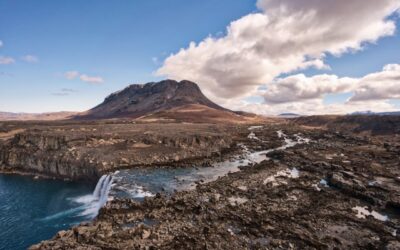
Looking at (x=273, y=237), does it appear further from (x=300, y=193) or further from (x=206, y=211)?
(x=300, y=193)

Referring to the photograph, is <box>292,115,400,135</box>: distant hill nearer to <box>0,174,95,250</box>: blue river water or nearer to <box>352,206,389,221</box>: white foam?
<box>352,206,389,221</box>: white foam

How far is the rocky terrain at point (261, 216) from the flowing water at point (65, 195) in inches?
203

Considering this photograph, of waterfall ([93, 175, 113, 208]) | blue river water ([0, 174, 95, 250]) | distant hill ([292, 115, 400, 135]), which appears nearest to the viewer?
blue river water ([0, 174, 95, 250])

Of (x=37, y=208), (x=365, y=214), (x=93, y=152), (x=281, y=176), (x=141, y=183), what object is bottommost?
(x=37, y=208)

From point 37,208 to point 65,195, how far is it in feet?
21.4

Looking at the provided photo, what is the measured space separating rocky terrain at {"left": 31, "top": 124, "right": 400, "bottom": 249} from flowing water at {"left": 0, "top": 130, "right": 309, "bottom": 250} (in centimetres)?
515

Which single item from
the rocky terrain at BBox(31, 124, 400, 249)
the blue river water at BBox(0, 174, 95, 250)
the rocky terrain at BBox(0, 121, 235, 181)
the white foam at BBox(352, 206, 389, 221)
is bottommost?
the blue river water at BBox(0, 174, 95, 250)

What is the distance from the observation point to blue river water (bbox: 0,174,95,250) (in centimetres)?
3325

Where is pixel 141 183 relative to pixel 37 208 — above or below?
above

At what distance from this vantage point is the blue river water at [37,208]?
3325cm

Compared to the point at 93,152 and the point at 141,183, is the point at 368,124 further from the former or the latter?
the point at 93,152

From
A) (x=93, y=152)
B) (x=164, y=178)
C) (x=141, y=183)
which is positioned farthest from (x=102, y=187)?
(x=93, y=152)

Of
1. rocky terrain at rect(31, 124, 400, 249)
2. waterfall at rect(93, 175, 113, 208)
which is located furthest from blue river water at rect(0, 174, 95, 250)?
rocky terrain at rect(31, 124, 400, 249)

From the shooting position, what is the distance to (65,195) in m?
49.3
